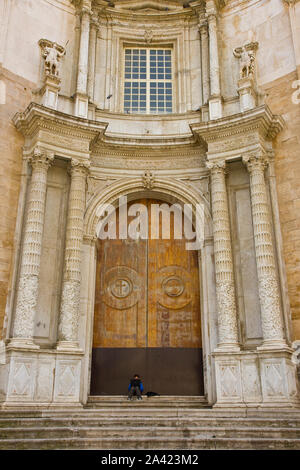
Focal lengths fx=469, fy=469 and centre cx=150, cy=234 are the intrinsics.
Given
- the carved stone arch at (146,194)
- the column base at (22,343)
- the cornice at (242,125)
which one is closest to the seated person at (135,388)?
the column base at (22,343)

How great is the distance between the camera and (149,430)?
8.27 meters

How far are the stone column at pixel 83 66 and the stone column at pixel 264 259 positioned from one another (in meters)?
5.49

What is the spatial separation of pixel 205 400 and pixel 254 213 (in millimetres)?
5331

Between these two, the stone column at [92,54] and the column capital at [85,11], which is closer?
the stone column at [92,54]

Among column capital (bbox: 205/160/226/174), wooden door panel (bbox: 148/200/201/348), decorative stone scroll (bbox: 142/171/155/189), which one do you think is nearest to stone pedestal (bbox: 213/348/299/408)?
wooden door panel (bbox: 148/200/201/348)

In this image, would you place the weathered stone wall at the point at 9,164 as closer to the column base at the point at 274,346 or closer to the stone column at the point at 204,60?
the stone column at the point at 204,60

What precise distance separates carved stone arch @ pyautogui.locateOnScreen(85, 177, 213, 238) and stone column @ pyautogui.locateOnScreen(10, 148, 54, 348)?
1.65 metres

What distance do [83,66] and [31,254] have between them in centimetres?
695

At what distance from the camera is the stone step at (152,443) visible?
7719mm

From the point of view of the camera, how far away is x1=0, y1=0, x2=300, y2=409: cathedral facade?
477 inches

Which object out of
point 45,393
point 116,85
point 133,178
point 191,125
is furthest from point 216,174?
point 45,393

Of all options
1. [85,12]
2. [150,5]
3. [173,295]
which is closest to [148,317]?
[173,295]

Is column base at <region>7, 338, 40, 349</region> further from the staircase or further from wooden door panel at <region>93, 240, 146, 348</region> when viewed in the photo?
wooden door panel at <region>93, 240, 146, 348</region>

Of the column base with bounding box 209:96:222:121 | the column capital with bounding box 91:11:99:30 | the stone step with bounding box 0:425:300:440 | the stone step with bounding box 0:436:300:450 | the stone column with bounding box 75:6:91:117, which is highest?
the column capital with bounding box 91:11:99:30
